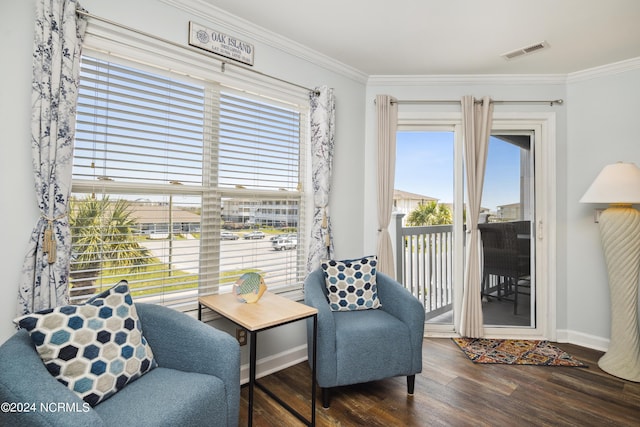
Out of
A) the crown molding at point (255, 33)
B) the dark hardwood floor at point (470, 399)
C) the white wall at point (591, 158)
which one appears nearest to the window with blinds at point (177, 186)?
the crown molding at point (255, 33)

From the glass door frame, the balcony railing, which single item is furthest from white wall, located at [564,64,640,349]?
Result: the balcony railing

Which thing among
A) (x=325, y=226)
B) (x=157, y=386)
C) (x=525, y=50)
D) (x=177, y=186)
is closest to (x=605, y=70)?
(x=525, y=50)

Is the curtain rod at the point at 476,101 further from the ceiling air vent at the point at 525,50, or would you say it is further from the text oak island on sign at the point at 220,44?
the text oak island on sign at the point at 220,44

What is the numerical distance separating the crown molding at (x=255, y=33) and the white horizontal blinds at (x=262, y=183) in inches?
17.0

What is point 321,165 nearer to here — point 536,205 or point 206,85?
point 206,85

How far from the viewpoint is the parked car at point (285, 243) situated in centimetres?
272

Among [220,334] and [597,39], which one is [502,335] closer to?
[597,39]

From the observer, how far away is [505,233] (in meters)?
3.38

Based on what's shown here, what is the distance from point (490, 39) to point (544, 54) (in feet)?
2.01

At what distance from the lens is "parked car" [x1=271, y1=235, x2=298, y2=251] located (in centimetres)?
272

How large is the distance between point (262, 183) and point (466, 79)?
2.27 meters

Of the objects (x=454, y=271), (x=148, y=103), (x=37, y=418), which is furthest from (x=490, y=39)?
(x=37, y=418)

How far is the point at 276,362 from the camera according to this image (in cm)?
261

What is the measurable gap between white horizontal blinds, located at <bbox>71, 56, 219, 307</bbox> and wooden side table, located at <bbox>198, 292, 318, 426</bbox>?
298 millimetres
